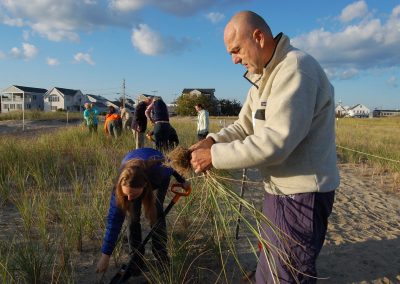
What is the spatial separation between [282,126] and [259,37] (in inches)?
17.7

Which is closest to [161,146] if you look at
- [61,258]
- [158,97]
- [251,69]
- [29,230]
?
[158,97]

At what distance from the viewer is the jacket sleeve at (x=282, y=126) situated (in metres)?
1.51

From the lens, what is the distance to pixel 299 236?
1.76m

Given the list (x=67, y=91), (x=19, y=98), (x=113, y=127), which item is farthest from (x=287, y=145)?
(x=19, y=98)

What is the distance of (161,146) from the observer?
291 inches

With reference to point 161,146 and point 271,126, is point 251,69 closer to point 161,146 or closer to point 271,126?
point 271,126

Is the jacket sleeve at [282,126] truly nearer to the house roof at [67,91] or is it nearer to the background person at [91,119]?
the background person at [91,119]

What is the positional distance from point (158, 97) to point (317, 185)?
22.4 feet

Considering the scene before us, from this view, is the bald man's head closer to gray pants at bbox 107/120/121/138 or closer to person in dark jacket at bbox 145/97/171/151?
person in dark jacket at bbox 145/97/171/151

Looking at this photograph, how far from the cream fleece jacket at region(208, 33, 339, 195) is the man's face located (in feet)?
0.19

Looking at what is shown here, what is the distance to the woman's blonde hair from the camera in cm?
254

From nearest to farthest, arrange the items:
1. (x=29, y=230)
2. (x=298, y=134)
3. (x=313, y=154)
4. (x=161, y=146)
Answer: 1. (x=298, y=134)
2. (x=313, y=154)
3. (x=29, y=230)
4. (x=161, y=146)

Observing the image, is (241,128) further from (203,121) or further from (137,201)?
(203,121)

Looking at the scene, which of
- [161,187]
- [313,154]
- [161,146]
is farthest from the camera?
[161,146]
